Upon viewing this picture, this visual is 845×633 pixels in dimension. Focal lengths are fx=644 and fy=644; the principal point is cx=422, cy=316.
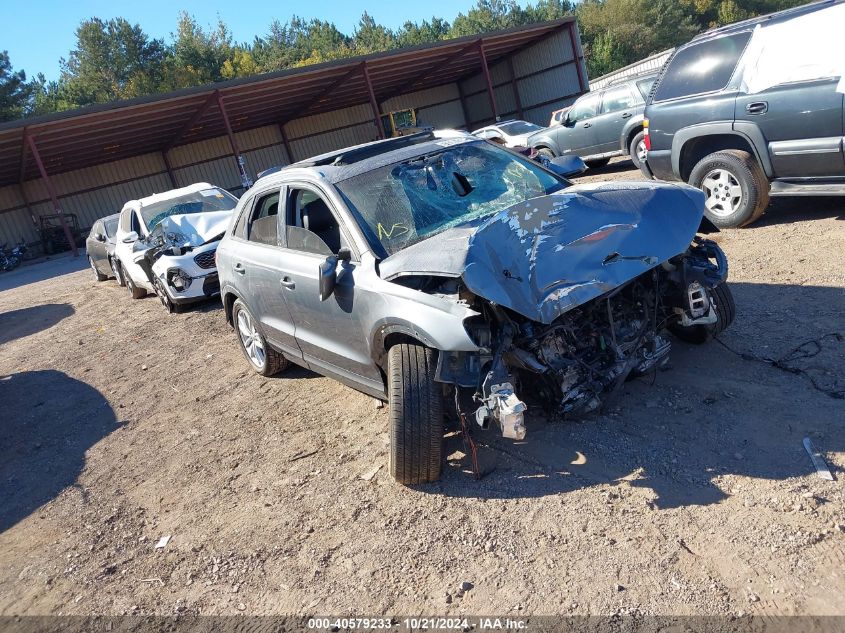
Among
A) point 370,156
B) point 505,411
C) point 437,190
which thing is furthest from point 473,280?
point 370,156

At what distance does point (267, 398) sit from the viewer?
570 centimetres

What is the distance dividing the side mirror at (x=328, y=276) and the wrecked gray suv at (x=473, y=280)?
1 cm

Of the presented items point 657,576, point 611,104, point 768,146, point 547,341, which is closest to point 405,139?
point 547,341

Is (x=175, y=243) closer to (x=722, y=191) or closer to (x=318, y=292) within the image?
(x=318, y=292)

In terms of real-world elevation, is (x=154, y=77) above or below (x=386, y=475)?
above

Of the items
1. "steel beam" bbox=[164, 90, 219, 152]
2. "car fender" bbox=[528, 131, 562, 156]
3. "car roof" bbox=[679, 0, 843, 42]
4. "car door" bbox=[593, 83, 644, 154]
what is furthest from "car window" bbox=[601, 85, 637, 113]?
"steel beam" bbox=[164, 90, 219, 152]

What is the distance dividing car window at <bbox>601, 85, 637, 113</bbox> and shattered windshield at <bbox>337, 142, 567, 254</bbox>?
9849 mm

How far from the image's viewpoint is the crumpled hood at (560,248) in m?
3.31

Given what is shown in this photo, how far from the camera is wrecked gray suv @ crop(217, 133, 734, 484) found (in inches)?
134

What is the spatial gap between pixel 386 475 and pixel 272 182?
8.26 feet

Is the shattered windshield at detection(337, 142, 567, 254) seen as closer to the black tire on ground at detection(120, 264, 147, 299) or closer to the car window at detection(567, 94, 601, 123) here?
the black tire on ground at detection(120, 264, 147, 299)

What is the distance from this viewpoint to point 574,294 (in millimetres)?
3373

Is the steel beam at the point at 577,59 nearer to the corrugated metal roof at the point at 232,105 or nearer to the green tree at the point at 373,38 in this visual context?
the corrugated metal roof at the point at 232,105

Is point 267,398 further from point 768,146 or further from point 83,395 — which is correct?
point 768,146
